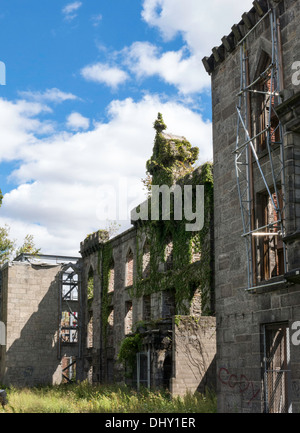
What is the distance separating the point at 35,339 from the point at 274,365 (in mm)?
24309

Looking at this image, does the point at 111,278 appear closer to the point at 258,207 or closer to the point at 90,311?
the point at 90,311

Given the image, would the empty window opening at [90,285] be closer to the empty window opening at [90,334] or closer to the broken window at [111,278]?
the empty window opening at [90,334]

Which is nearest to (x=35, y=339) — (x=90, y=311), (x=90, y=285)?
(x=90, y=311)

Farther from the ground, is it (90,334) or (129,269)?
(129,269)

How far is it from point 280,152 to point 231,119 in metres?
2.81

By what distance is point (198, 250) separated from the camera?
23828 mm

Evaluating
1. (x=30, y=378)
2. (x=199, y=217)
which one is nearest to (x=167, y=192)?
(x=199, y=217)

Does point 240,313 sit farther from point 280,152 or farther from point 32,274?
point 32,274

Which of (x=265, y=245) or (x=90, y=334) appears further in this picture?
(x=90, y=334)

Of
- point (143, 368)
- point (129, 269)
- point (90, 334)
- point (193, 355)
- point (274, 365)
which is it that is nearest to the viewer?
point (274, 365)

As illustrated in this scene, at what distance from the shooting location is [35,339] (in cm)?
3581

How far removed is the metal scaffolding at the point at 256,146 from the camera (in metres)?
13.9

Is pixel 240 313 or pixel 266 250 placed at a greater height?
pixel 266 250

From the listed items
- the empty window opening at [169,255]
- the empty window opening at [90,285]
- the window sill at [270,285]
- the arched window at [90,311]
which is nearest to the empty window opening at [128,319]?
the empty window opening at [169,255]
